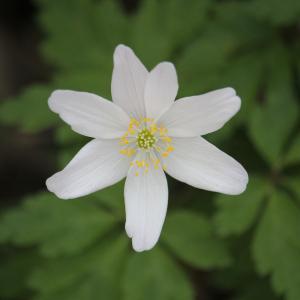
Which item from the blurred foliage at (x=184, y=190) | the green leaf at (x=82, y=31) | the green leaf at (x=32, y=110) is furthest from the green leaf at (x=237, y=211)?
the green leaf at (x=82, y=31)

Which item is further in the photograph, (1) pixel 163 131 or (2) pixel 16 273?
(2) pixel 16 273

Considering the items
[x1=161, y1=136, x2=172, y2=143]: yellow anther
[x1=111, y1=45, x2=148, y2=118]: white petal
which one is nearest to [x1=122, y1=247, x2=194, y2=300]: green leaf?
[x1=161, y1=136, x2=172, y2=143]: yellow anther

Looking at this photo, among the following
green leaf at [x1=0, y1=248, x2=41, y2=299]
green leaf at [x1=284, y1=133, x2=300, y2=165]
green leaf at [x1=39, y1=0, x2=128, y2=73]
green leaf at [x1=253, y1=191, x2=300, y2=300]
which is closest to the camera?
green leaf at [x1=253, y1=191, x2=300, y2=300]

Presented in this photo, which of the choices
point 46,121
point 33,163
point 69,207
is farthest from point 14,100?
point 33,163

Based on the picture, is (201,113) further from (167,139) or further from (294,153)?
(294,153)

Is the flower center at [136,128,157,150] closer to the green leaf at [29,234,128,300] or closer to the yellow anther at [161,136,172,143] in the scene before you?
the yellow anther at [161,136,172,143]

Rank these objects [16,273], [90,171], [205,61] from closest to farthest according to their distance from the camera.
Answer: [90,171] → [205,61] → [16,273]

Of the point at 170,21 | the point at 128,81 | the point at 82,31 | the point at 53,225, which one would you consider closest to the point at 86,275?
the point at 53,225
